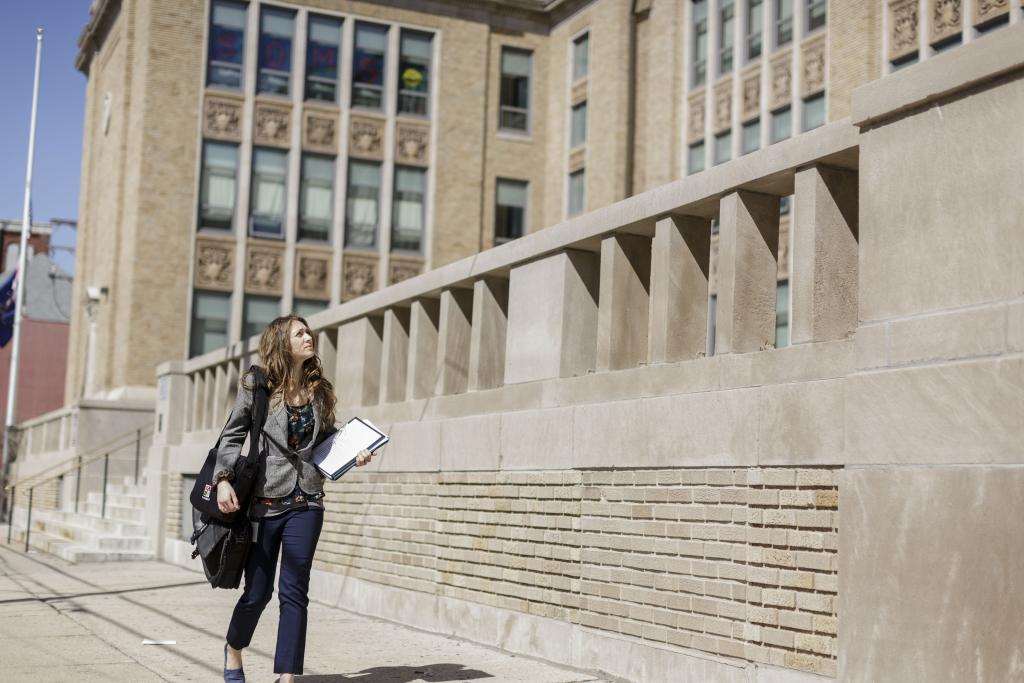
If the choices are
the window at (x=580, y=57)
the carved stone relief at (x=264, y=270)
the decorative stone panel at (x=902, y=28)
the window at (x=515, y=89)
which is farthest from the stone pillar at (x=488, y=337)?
the window at (x=515, y=89)

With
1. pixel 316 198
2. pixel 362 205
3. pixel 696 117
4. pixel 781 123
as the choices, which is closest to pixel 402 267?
pixel 362 205

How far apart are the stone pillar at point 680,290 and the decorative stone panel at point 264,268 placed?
26.1 m

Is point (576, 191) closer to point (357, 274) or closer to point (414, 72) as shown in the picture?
point (414, 72)

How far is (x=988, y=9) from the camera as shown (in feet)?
68.0

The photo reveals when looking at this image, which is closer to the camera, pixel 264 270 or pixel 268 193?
pixel 264 270

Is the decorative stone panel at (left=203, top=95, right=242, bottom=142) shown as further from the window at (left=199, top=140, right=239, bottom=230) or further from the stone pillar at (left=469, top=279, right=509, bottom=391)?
the stone pillar at (left=469, top=279, right=509, bottom=391)

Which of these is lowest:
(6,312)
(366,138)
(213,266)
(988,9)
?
(6,312)

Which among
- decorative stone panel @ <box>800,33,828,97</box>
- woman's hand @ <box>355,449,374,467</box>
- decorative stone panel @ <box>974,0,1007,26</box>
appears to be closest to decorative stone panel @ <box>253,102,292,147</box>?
decorative stone panel @ <box>800,33,828,97</box>

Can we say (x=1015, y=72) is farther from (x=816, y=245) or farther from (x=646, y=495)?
(x=646, y=495)

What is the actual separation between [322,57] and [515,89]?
5.52 meters

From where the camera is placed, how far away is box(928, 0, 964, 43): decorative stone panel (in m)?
21.5

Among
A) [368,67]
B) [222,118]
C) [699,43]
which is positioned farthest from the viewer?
[368,67]

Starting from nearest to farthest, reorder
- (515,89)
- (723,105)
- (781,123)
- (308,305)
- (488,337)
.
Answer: (488,337) < (781,123) < (723,105) < (308,305) < (515,89)

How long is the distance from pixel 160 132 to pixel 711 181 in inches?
1065
